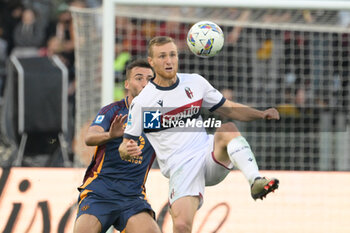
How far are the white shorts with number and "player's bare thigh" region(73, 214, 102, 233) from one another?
26.3 inches

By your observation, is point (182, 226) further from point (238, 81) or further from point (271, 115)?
point (238, 81)

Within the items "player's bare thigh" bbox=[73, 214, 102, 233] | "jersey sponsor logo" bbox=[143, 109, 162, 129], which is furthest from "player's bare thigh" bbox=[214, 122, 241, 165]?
"player's bare thigh" bbox=[73, 214, 102, 233]

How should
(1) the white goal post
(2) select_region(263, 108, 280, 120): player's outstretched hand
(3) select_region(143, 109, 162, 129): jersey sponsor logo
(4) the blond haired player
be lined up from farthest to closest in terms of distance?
(1) the white goal post
(3) select_region(143, 109, 162, 129): jersey sponsor logo
(4) the blond haired player
(2) select_region(263, 108, 280, 120): player's outstretched hand

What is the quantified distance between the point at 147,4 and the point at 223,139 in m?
3.09

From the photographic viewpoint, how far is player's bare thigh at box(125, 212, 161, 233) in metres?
6.26

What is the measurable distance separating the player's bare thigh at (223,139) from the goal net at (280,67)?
4.58 meters

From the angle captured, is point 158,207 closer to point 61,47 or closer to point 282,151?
point 282,151

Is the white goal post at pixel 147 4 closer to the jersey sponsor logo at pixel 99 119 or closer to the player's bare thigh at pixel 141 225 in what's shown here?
the jersey sponsor logo at pixel 99 119

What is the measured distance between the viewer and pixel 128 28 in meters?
10.8

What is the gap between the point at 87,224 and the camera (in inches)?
244

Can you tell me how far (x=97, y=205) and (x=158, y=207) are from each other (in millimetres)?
2313

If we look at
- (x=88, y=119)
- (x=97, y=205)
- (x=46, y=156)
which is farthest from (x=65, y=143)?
(x=97, y=205)

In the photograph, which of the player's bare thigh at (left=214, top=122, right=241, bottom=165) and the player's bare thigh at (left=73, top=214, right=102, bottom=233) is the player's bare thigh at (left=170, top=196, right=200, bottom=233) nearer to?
the player's bare thigh at (left=214, top=122, right=241, bottom=165)

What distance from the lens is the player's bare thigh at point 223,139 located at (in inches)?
237
